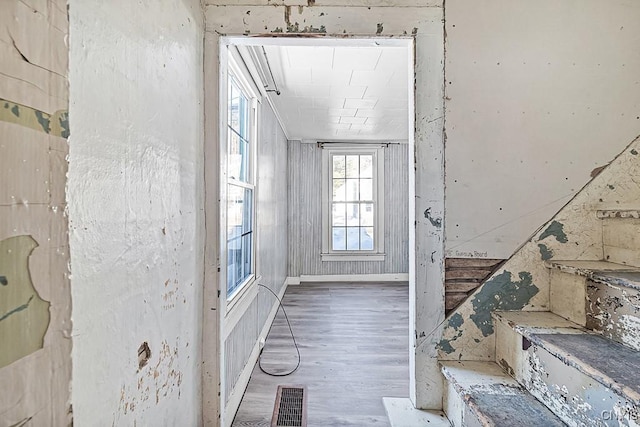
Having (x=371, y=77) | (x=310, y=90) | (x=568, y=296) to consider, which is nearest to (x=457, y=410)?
(x=568, y=296)

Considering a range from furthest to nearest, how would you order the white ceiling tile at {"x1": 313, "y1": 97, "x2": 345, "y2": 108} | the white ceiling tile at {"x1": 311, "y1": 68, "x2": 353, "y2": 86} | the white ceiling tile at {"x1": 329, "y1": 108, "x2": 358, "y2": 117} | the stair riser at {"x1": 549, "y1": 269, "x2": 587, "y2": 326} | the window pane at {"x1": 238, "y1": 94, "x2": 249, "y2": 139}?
the white ceiling tile at {"x1": 329, "y1": 108, "x2": 358, "y2": 117}, the white ceiling tile at {"x1": 313, "y1": 97, "x2": 345, "y2": 108}, the white ceiling tile at {"x1": 311, "y1": 68, "x2": 353, "y2": 86}, the window pane at {"x1": 238, "y1": 94, "x2": 249, "y2": 139}, the stair riser at {"x1": 549, "y1": 269, "x2": 587, "y2": 326}

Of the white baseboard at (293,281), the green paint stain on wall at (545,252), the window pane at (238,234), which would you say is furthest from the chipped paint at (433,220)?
the white baseboard at (293,281)

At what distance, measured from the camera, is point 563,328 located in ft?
4.03

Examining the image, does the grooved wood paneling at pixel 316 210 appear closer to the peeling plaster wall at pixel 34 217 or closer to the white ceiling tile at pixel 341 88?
the white ceiling tile at pixel 341 88

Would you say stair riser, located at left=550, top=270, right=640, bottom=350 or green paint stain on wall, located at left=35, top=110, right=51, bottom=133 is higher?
green paint stain on wall, located at left=35, top=110, right=51, bottom=133

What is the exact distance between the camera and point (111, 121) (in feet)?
2.47

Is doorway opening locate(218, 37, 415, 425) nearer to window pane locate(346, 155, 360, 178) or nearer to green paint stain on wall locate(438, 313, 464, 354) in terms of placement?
window pane locate(346, 155, 360, 178)

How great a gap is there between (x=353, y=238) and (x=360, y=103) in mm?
2722

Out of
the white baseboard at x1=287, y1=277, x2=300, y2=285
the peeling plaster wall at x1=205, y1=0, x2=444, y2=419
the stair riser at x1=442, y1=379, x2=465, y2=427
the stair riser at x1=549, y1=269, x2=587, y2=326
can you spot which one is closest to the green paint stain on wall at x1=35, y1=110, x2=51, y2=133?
the peeling plaster wall at x1=205, y1=0, x2=444, y2=419

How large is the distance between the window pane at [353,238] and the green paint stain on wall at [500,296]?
415 cm

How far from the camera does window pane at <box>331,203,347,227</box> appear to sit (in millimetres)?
5574

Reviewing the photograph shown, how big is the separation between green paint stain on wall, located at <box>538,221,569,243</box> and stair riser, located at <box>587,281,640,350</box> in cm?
28

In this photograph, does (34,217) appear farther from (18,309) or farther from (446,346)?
(446,346)

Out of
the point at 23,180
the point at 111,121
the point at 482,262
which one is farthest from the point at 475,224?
the point at 23,180
